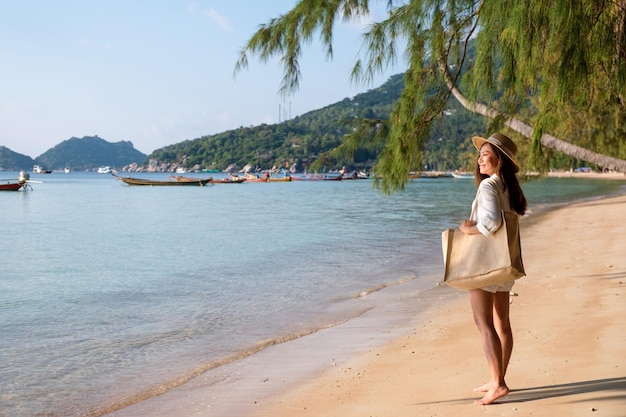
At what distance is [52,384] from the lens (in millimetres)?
5863

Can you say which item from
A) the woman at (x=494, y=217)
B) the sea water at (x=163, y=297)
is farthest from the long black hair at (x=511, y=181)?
the sea water at (x=163, y=297)

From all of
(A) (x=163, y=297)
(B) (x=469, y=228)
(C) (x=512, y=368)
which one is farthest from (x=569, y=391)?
(A) (x=163, y=297)

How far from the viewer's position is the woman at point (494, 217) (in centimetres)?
333

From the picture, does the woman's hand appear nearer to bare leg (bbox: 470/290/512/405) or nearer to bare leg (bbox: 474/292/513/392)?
bare leg (bbox: 470/290/512/405)

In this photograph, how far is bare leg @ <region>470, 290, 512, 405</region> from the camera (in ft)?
11.6

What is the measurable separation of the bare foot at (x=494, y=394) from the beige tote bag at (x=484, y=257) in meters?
0.72

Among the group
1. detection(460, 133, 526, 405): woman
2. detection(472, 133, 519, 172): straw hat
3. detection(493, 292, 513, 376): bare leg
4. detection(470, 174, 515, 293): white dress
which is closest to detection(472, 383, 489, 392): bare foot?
detection(460, 133, 526, 405): woman

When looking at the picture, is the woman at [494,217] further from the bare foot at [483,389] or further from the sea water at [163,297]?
the sea water at [163,297]

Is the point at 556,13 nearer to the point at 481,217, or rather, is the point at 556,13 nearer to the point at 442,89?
the point at 481,217

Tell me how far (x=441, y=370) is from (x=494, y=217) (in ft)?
6.42

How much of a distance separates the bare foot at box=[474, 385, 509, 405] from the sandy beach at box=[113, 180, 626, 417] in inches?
1.6

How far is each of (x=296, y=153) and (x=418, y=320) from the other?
107 meters

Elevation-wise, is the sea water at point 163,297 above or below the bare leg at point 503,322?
below

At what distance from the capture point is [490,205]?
3.31m
